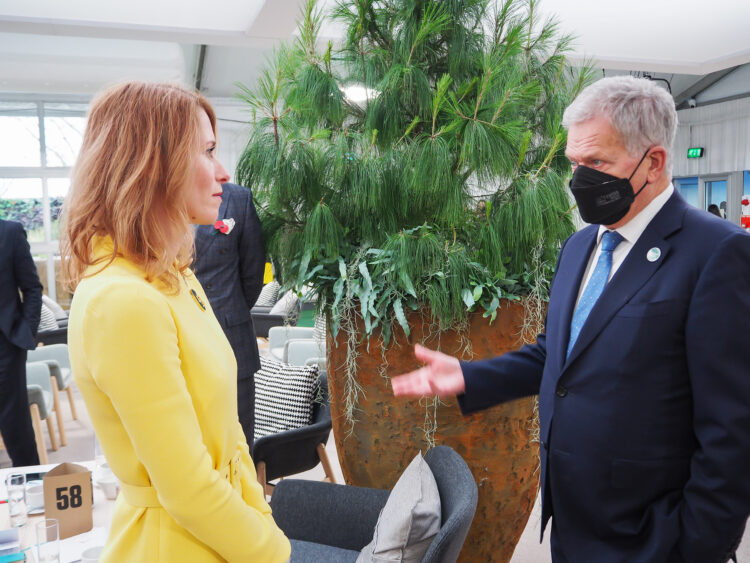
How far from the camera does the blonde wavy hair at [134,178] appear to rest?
108cm

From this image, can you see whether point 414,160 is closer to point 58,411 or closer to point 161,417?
point 161,417

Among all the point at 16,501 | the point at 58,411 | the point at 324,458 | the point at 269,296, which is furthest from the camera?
the point at 269,296

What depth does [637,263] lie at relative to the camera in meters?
1.33

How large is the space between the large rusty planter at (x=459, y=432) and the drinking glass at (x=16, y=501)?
3.46 feet

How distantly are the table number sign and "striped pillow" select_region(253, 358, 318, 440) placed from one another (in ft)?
4.59

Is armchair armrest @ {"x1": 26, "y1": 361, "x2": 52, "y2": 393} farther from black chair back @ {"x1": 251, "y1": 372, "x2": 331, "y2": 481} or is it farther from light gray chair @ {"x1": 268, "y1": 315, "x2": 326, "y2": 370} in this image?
black chair back @ {"x1": 251, "y1": 372, "x2": 331, "y2": 481}

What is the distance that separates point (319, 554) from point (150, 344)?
141 cm

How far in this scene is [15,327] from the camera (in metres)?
3.80

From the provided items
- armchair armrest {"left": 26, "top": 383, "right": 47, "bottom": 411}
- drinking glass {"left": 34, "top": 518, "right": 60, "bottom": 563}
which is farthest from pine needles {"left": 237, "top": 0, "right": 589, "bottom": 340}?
armchair armrest {"left": 26, "top": 383, "right": 47, "bottom": 411}

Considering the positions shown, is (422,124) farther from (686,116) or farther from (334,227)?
(686,116)

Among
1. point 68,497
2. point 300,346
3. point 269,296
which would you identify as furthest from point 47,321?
point 68,497

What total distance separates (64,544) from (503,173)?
1743 millimetres

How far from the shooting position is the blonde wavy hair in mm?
1081

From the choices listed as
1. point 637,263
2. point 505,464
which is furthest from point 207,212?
point 505,464
